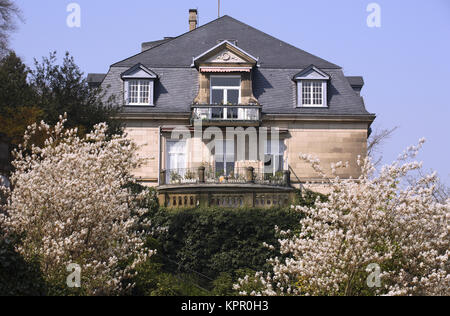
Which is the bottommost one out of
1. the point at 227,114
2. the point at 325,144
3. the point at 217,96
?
the point at 325,144

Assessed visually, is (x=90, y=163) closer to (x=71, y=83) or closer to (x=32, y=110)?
(x=32, y=110)

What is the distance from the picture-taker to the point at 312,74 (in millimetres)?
38125

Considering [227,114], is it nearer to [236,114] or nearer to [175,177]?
[236,114]

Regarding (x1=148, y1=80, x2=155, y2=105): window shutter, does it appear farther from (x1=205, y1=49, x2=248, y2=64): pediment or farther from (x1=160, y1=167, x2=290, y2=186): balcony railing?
(x1=160, y1=167, x2=290, y2=186): balcony railing

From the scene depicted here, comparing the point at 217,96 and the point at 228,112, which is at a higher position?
the point at 217,96

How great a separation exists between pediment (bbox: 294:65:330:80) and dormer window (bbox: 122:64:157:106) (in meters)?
7.60

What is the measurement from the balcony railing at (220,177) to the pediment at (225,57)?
5603 mm

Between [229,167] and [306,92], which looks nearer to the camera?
[229,167]

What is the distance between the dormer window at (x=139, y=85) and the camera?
37625 millimetres

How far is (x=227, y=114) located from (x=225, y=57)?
9.72ft

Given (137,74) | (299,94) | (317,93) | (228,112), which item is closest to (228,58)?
(228,112)

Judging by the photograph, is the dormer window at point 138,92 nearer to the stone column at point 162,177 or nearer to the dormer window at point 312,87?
the stone column at point 162,177

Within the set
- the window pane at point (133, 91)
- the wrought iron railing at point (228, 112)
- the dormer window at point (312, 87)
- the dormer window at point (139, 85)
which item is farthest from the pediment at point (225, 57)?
the window pane at point (133, 91)
